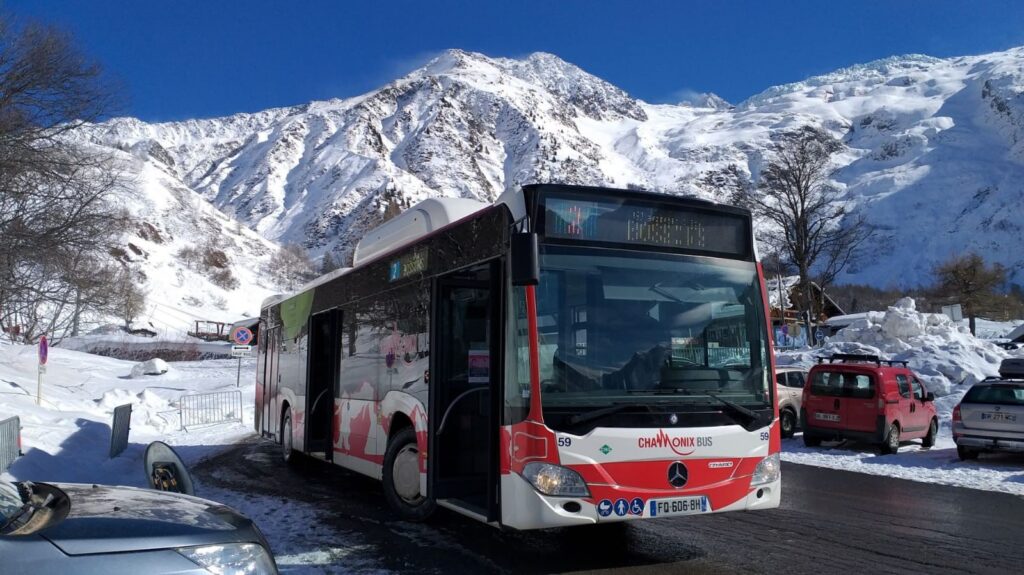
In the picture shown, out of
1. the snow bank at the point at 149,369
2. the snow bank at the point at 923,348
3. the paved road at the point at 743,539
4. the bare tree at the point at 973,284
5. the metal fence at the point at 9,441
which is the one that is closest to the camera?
the paved road at the point at 743,539

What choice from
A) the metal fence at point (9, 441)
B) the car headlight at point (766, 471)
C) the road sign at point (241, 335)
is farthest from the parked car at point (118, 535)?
the road sign at point (241, 335)

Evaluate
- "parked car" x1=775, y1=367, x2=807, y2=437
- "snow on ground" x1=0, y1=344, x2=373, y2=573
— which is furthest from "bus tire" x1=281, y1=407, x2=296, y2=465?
"parked car" x1=775, y1=367, x2=807, y2=437

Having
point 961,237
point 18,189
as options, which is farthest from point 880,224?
point 18,189

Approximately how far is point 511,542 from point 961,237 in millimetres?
181085

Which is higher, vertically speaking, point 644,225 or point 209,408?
point 644,225

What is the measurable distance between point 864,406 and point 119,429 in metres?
13.5

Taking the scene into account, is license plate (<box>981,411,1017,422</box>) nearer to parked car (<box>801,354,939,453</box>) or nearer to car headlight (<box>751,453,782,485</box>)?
parked car (<box>801,354,939,453</box>)

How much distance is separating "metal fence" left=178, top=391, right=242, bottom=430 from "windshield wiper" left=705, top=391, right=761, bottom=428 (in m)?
18.7

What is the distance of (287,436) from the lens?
12609 mm

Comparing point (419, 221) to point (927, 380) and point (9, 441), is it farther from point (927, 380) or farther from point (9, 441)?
point (927, 380)

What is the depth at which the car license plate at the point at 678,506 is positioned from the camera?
5.90 metres

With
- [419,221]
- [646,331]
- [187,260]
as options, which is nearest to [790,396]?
[419,221]

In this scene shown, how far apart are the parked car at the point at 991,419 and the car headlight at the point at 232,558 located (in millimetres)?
13389

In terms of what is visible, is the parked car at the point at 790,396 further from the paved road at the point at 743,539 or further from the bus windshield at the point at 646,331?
the bus windshield at the point at 646,331
